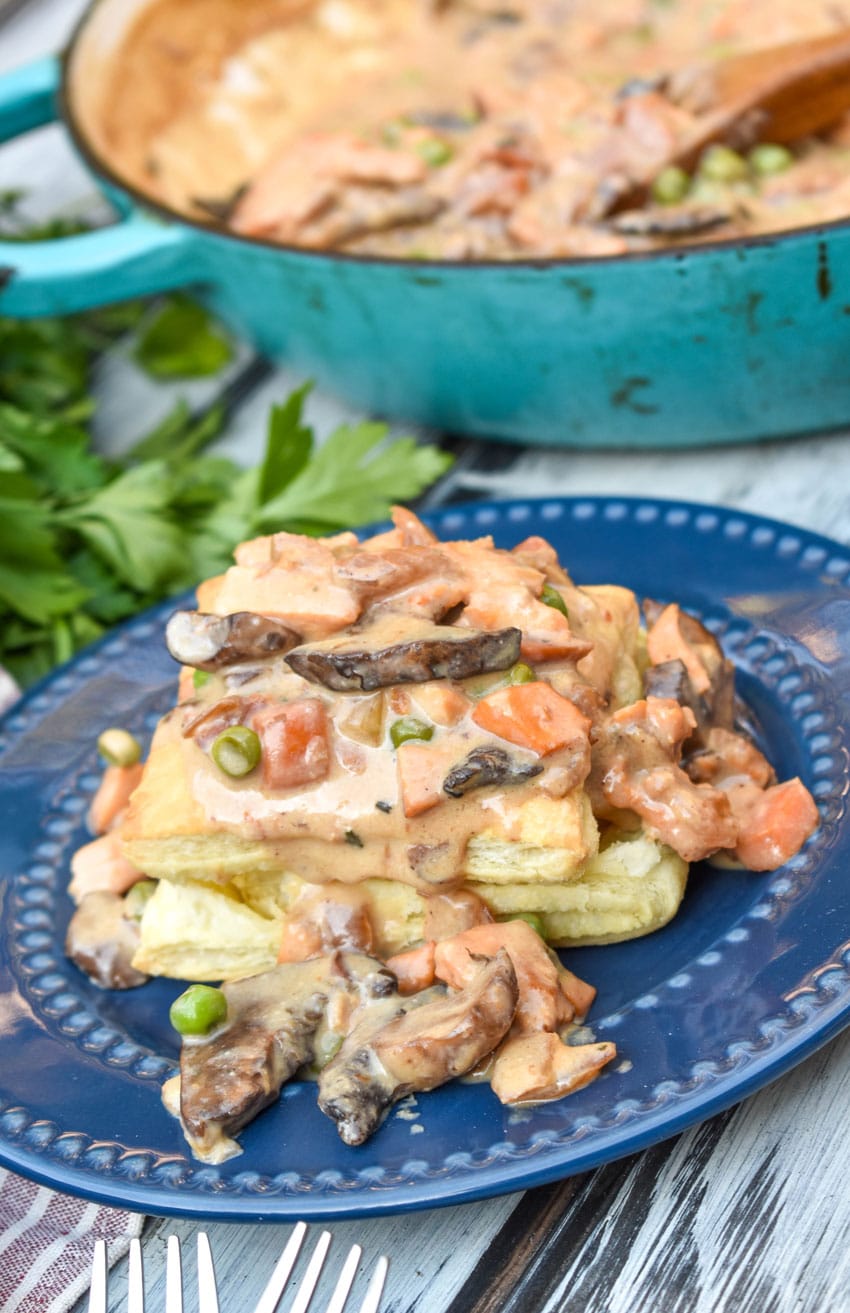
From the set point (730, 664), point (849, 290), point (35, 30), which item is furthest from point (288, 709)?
point (35, 30)

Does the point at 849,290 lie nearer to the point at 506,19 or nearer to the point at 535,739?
the point at 535,739

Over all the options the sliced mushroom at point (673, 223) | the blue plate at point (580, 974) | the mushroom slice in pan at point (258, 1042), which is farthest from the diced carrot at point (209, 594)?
the sliced mushroom at point (673, 223)

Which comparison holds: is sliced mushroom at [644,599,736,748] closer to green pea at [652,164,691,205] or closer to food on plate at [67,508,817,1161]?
food on plate at [67,508,817,1161]

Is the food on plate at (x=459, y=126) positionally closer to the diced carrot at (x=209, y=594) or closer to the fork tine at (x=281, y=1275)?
the diced carrot at (x=209, y=594)

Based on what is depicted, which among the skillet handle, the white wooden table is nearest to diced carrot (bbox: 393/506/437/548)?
the white wooden table

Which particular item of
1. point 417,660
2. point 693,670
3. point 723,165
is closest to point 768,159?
point 723,165
